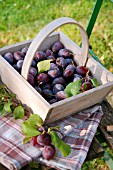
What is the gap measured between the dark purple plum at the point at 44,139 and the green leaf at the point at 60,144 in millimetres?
25

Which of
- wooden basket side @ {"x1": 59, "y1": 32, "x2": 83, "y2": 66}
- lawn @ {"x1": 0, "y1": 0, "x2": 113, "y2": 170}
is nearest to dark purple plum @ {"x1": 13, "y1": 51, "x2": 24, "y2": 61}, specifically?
wooden basket side @ {"x1": 59, "y1": 32, "x2": 83, "y2": 66}

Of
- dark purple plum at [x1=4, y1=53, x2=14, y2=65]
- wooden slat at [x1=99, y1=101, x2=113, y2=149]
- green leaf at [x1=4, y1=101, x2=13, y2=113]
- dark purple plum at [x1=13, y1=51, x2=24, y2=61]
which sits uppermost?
dark purple plum at [x1=4, y1=53, x2=14, y2=65]

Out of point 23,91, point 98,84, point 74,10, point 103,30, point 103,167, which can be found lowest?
point 103,167

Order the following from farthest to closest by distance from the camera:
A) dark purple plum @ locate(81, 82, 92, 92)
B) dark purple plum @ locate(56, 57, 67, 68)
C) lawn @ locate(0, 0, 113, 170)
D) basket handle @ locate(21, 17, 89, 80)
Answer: lawn @ locate(0, 0, 113, 170) → dark purple plum @ locate(56, 57, 67, 68) → dark purple plum @ locate(81, 82, 92, 92) → basket handle @ locate(21, 17, 89, 80)

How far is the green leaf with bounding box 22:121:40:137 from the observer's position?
1.52 metres

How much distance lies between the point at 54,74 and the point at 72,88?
0.42 ft

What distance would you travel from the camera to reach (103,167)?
243cm

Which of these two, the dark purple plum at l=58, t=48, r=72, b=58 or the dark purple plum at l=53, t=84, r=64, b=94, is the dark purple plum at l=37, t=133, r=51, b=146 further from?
the dark purple plum at l=58, t=48, r=72, b=58

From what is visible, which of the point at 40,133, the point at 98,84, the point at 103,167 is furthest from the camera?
the point at 103,167

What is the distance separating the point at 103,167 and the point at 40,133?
1007 mm

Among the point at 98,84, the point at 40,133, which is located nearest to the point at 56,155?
the point at 40,133

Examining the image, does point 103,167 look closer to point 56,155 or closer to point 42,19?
point 56,155

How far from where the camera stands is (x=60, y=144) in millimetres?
1500

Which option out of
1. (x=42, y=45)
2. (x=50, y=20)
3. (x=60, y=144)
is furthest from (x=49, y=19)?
(x=60, y=144)
